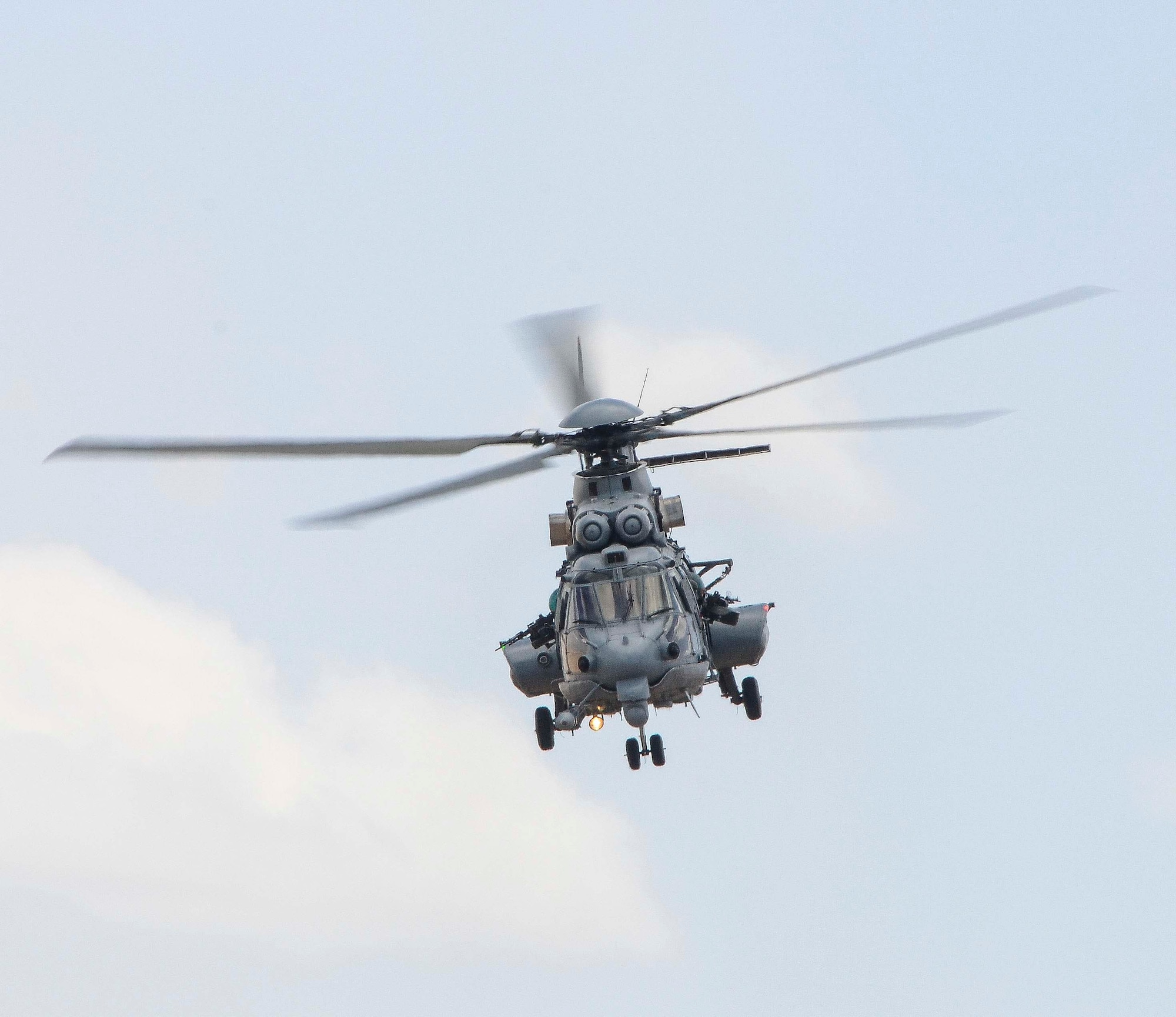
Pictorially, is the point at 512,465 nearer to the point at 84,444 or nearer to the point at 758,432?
the point at 758,432

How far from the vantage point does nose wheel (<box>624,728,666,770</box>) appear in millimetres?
40656

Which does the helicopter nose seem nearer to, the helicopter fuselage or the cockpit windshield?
the helicopter fuselage

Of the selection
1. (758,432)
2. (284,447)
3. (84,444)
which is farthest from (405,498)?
(758,432)

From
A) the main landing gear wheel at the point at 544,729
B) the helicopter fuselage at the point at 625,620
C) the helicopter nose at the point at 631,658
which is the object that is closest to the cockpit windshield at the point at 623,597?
the helicopter fuselage at the point at 625,620

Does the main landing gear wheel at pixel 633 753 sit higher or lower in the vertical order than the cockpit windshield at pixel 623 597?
lower

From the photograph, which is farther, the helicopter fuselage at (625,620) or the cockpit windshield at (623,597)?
the cockpit windshield at (623,597)

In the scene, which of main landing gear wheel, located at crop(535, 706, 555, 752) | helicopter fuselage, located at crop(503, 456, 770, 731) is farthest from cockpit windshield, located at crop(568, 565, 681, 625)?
main landing gear wheel, located at crop(535, 706, 555, 752)

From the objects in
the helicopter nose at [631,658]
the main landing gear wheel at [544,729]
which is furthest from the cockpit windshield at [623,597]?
the main landing gear wheel at [544,729]

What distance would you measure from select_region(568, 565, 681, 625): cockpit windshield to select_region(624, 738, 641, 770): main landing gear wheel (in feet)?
9.10

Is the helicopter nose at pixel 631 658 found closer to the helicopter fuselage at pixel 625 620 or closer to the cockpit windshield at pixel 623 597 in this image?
the helicopter fuselage at pixel 625 620

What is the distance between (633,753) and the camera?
4084 centimetres

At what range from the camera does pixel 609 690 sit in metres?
40.3

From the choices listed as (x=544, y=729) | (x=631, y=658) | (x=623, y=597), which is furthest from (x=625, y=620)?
(x=544, y=729)

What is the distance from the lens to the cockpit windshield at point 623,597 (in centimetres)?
4088
